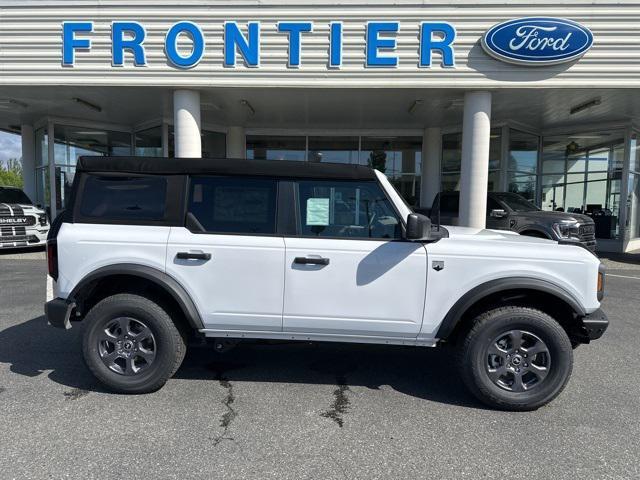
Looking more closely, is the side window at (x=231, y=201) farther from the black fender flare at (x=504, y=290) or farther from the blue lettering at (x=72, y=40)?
the blue lettering at (x=72, y=40)

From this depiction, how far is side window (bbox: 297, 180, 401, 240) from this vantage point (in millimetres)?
3523

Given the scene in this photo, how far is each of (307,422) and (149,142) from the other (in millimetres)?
14745

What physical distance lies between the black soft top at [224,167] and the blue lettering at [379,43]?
24.1 feet

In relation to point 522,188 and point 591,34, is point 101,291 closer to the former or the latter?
point 591,34

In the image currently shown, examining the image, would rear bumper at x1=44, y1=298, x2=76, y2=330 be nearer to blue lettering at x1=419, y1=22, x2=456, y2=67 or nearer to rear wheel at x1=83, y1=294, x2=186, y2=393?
rear wheel at x1=83, y1=294, x2=186, y2=393

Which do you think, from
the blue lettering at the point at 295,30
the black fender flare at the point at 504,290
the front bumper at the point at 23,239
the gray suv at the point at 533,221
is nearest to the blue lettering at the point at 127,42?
the blue lettering at the point at 295,30

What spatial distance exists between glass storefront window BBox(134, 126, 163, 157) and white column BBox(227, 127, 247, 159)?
7.41 feet

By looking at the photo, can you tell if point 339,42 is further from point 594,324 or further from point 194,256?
point 594,324

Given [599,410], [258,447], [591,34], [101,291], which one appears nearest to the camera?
[258,447]

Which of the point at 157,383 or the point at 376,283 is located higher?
the point at 376,283

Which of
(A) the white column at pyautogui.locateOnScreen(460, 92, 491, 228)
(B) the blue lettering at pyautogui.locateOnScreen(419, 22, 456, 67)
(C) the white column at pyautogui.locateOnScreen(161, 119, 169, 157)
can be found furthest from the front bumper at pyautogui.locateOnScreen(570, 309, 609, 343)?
(C) the white column at pyautogui.locateOnScreen(161, 119, 169, 157)

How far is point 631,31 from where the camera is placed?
9750 mm

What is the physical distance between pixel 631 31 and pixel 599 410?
969 centimetres

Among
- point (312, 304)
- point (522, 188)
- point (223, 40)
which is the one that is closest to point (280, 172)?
point (312, 304)
